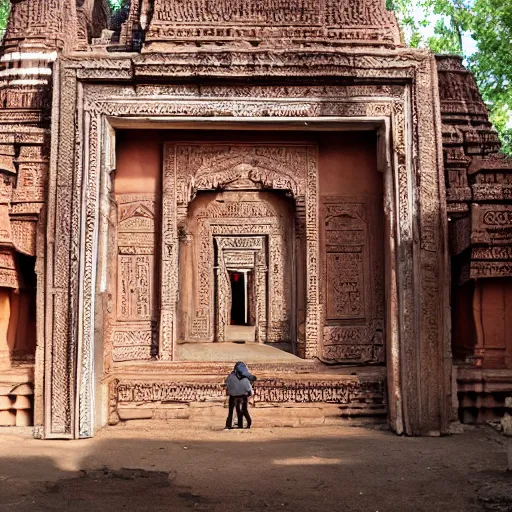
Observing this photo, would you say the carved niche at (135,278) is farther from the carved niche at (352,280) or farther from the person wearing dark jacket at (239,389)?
the carved niche at (352,280)

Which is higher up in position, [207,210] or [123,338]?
[207,210]

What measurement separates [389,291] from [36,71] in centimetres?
542

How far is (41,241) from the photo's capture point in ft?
23.4

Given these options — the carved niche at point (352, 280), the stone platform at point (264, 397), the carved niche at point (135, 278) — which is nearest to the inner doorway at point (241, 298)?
the carved niche at point (352, 280)

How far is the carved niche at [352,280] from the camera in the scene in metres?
8.09

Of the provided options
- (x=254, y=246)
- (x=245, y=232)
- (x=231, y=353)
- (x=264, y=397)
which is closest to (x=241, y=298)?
(x=254, y=246)

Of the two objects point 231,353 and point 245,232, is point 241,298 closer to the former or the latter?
point 245,232

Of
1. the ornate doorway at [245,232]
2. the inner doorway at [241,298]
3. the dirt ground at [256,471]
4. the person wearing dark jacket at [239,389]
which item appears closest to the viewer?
the dirt ground at [256,471]

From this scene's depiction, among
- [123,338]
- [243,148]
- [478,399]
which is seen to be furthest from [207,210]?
[478,399]

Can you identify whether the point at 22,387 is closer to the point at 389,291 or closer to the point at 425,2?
the point at 389,291

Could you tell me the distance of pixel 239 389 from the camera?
6.95 m

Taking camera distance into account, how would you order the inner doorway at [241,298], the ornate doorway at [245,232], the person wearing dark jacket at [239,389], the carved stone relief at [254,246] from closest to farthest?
the person wearing dark jacket at [239,389], the ornate doorway at [245,232], the carved stone relief at [254,246], the inner doorway at [241,298]

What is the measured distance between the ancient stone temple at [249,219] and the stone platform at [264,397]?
0.08ft

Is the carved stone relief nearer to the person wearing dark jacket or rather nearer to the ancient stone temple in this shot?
the ancient stone temple
